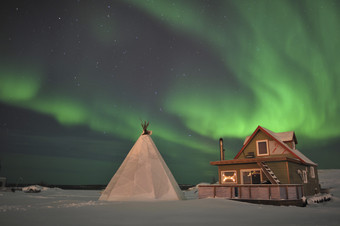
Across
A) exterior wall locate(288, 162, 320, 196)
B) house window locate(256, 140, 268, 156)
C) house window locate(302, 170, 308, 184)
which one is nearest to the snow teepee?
house window locate(256, 140, 268, 156)

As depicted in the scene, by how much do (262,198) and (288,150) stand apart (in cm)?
784

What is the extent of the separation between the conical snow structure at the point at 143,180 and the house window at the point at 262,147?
29.5ft

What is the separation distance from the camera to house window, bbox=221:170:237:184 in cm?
2196


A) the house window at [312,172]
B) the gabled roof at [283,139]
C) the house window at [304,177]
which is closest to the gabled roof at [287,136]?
the gabled roof at [283,139]

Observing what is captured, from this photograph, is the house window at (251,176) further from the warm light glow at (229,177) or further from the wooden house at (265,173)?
the warm light glow at (229,177)

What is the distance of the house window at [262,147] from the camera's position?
2294cm

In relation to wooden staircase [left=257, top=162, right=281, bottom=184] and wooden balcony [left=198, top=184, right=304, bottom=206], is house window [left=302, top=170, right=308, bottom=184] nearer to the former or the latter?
wooden staircase [left=257, top=162, right=281, bottom=184]

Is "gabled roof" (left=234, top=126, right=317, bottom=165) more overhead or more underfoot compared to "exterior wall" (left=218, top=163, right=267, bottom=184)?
more overhead

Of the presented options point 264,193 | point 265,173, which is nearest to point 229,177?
point 265,173

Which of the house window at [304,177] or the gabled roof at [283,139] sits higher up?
the gabled roof at [283,139]

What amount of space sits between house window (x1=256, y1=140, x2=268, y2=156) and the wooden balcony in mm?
5895

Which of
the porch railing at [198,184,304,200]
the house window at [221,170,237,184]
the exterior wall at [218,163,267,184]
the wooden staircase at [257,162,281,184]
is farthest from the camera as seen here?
the house window at [221,170,237,184]

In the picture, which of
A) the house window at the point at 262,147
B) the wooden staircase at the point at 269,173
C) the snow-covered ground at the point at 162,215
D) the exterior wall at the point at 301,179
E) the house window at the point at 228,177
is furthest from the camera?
the house window at the point at 262,147

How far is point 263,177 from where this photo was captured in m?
20.7
